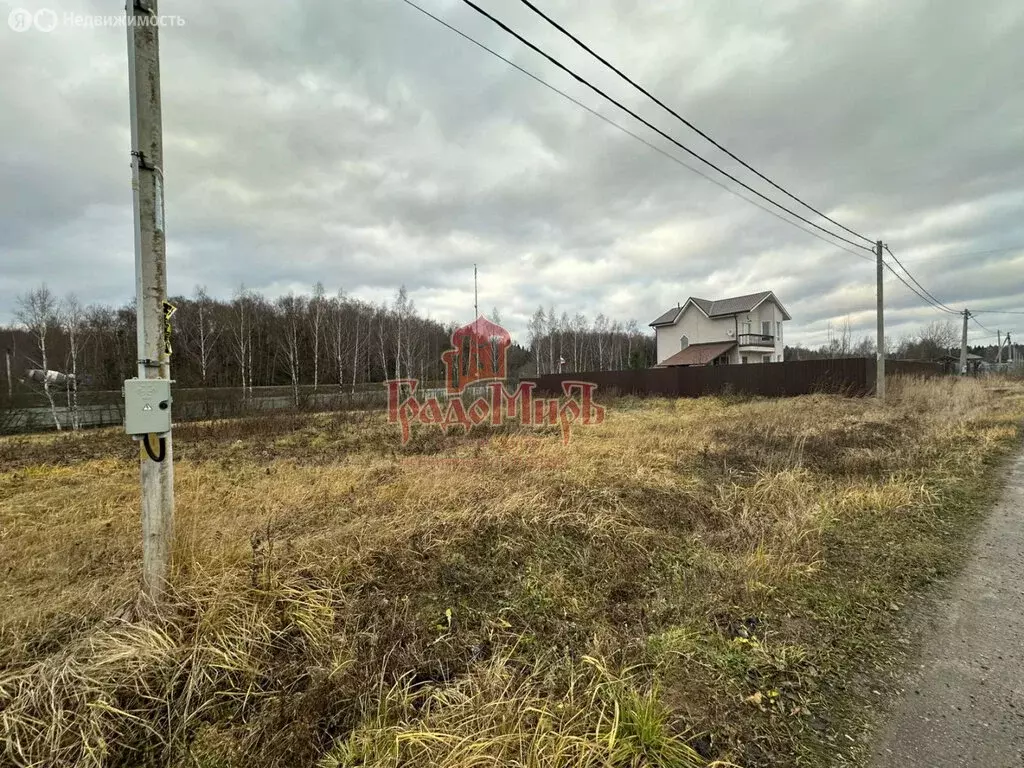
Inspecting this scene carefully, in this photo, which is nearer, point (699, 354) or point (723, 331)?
point (699, 354)

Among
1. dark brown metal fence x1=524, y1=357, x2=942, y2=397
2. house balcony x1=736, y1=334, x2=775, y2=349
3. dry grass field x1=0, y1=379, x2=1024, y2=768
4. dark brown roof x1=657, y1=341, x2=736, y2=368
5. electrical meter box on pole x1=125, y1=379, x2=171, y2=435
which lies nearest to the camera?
dry grass field x1=0, y1=379, x2=1024, y2=768

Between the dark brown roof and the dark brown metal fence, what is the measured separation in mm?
6523

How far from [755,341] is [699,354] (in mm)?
4743

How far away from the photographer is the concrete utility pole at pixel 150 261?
226 cm

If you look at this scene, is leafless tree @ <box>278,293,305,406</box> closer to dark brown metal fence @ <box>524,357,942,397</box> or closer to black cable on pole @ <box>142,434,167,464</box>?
dark brown metal fence @ <box>524,357,942,397</box>

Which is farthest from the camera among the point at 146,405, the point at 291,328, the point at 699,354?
the point at 291,328

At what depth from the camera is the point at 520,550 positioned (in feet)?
11.7

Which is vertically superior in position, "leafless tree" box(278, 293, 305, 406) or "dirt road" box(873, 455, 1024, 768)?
"leafless tree" box(278, 293, 305, 406)

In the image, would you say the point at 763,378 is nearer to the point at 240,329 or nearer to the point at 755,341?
the point at 755,341

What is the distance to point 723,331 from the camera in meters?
32.1

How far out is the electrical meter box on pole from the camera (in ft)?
6.99

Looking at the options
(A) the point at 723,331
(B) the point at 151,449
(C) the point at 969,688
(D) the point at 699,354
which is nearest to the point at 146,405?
(B) the point at 151,449

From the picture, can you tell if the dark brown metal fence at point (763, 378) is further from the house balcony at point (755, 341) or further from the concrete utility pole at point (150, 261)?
the concrete utility pole at point (150, 261)

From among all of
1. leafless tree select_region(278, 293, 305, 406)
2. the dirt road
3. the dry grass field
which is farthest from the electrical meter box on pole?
leafless tree select_region(278, 293, 305, 406)
